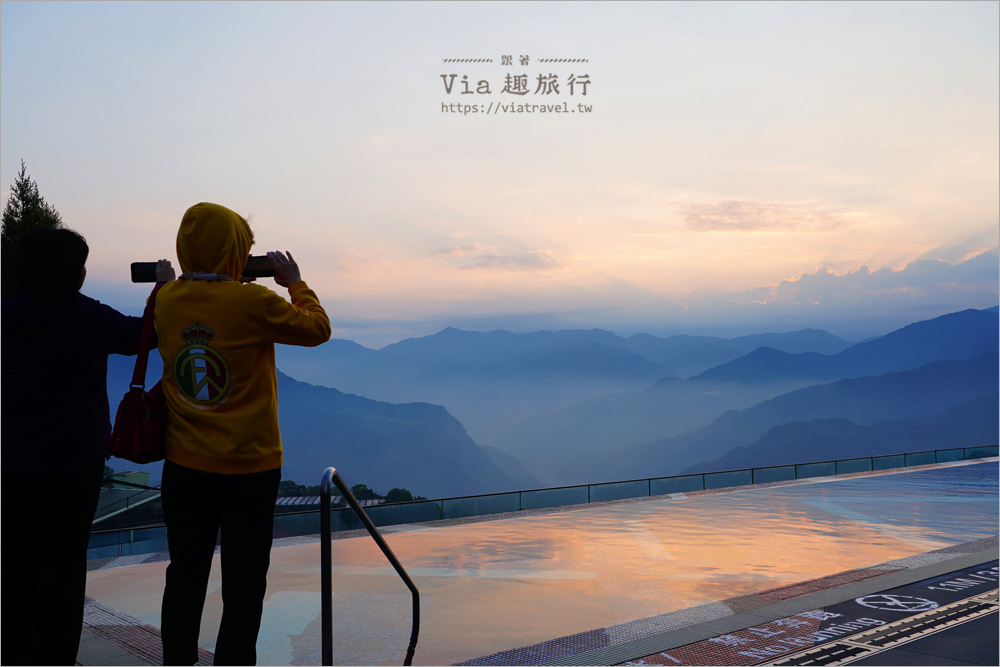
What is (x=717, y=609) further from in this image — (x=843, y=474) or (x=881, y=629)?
(x=843, y=474)

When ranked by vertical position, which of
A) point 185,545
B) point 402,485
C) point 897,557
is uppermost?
point 185,545

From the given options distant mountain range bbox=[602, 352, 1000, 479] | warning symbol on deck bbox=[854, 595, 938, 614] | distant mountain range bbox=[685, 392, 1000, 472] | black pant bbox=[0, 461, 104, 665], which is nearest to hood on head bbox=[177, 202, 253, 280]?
black pant bbox=[0, 461, 104, 665]

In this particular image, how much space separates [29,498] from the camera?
94.7 inches

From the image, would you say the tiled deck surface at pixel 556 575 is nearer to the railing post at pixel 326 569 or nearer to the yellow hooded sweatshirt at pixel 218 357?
the railing post at pixel 326 569

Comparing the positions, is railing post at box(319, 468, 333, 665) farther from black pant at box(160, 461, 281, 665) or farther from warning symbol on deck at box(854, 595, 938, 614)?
warning symbol on deck at box(854, 595, 938, 614)

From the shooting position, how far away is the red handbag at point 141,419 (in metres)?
2.39

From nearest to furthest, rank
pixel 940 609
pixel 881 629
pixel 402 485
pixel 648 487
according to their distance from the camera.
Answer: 1. pixel 881 629
2. pixel 940 609
3. pixel 648 487
4. pixel 402 485

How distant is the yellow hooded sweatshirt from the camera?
7.87 ft

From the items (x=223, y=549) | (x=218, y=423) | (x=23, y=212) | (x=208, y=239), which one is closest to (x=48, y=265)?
(x=208, y=239)

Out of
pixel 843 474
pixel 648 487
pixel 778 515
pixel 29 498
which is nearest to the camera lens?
pixel 29 498

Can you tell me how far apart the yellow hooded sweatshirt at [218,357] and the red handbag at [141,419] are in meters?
0.03

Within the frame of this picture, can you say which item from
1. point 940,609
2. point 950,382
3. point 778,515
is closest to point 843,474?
point 778,515

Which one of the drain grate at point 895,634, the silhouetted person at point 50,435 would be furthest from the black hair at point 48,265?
the drain grate at point 895,634

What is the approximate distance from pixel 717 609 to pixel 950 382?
217 meters
